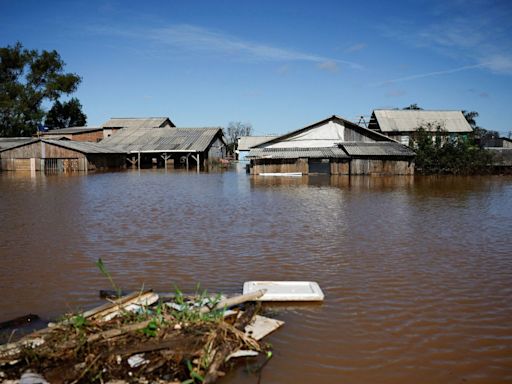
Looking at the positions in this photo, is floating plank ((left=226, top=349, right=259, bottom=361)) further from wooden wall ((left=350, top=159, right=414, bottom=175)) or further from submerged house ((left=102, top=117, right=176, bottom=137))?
submerged house ((left=102, top=117, right=176, bottom=137))

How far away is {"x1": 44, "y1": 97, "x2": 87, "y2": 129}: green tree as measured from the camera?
63.7 meters

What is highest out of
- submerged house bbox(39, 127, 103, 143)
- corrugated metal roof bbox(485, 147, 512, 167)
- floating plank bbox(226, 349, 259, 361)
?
submerged house bbox(39, 127, 103, 143)

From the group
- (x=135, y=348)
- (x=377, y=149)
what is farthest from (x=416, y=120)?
(x=135, y=348)

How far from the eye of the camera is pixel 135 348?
→ 14.5 ft

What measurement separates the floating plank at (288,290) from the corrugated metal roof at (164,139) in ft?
112

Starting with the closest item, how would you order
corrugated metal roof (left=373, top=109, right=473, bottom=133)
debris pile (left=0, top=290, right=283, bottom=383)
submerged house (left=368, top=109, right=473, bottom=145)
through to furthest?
debris pile (left=0, top=290, right=283, bottom=383) < submerged house (left=368, top=109, right=473, bottom=145) < corrugated metal roof (left=373, top=109, right=473, bottom=133)

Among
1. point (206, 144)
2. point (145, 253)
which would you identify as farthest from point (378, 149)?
point (145, 253)

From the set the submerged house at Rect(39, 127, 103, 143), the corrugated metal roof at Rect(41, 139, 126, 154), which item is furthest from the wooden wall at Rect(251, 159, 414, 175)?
the submerged house at Rect(39, 127, 103, 143)

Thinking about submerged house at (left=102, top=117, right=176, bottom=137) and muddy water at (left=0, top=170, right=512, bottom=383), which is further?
submerged house at (left=102, top=117, right=176, bottom=137)

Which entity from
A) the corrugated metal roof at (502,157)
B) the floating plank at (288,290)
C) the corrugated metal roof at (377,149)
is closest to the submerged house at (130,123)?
the corrugated metal roof at (377,149)

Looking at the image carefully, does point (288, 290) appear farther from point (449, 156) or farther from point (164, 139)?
point (164, 139)

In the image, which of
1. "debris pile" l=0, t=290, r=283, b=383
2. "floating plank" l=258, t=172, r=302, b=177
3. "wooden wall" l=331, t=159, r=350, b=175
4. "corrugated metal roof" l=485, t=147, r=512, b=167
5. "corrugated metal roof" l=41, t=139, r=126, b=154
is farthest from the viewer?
"corrugated metal roof" l=41, t=139, r=126, b=154

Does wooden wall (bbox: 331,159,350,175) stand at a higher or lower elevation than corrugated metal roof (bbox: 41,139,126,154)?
lower

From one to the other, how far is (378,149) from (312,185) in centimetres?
876
